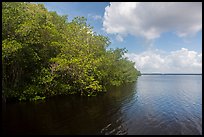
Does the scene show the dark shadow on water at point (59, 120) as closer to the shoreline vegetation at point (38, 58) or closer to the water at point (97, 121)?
the water at point (97, 121)

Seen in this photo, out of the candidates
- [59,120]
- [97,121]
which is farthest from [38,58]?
[97,121]

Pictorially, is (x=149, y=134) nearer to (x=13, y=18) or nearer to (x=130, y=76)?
(x=13, y=18)

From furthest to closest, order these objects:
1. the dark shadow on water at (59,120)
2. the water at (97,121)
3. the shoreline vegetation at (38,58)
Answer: the shoreline vegetation at (38,58), the water at (97,121), the dark shadow on water at (59,120)

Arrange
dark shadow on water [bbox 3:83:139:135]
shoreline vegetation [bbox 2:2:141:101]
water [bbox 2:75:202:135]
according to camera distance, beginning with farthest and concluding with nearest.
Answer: shoreline vegetation [bbox 2:2:141:101] < water [bbox 2:75:202:135] < dark shadow on water [bbox 3:83:139:135]

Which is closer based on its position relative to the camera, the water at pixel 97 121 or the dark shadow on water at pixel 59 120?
the dark shadow on water at pixel 59 120

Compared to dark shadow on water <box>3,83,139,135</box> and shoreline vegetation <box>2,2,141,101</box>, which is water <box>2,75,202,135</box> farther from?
shoreline vegetation <box>2,2,141,101</box>

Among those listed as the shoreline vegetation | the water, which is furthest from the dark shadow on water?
the shoreline vegetation

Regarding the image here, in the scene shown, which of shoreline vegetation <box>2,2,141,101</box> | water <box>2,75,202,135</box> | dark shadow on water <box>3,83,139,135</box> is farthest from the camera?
shoreline vegetation <box>2,2,141,101</box>

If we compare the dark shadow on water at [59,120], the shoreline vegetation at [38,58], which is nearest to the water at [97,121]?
the dark shadow on water at [59,120]

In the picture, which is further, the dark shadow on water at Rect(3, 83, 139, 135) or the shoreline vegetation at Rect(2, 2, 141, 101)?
the shoreline vegetation at Rect(2, 2, 141, 101)

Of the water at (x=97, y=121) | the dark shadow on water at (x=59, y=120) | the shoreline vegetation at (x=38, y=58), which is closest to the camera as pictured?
the dark shadow on water at (x=59, y=120)

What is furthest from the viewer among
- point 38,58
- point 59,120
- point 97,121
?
point 38,58

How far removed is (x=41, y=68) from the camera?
103 feet

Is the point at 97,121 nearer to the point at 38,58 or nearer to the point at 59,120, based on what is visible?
the point at 59,120
